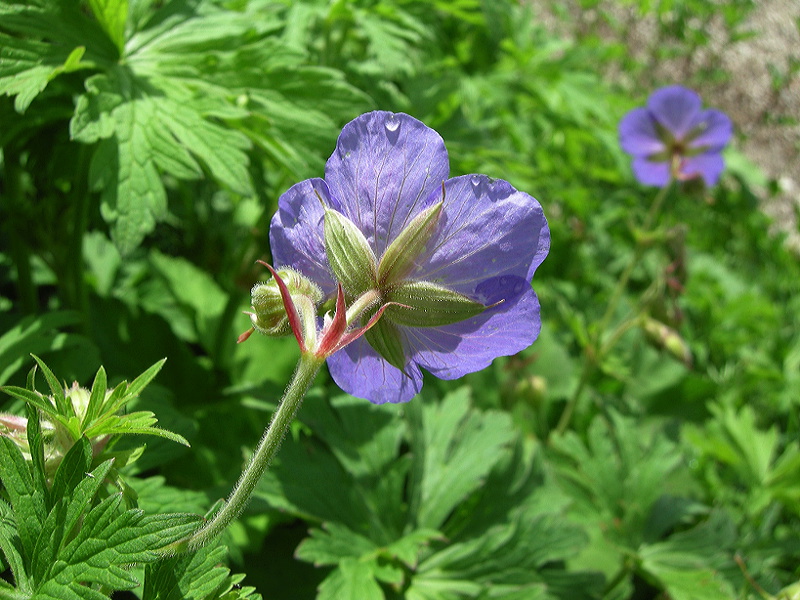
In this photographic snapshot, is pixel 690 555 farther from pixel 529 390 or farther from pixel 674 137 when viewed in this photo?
A: pixel 674 137

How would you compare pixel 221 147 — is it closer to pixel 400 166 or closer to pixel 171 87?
pixel 171 87

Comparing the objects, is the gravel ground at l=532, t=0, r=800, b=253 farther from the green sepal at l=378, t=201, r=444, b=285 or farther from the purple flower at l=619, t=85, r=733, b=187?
the green sepal at l=378, t=201, r=444, b=285

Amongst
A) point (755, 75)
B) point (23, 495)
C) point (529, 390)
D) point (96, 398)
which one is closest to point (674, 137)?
point (529, 390)

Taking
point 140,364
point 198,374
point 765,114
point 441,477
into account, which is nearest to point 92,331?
point 140,364

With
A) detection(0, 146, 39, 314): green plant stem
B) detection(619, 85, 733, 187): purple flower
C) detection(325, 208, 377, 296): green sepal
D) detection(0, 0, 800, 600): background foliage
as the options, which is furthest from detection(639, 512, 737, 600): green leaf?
detection(0, 146, 39, 314): green plant stem

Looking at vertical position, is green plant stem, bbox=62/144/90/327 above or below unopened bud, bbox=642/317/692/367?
above

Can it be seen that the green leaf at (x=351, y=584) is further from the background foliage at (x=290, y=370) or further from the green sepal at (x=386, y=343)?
the green sepal at (x=386, y=343)

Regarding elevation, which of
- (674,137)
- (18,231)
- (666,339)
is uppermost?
(18,231)
